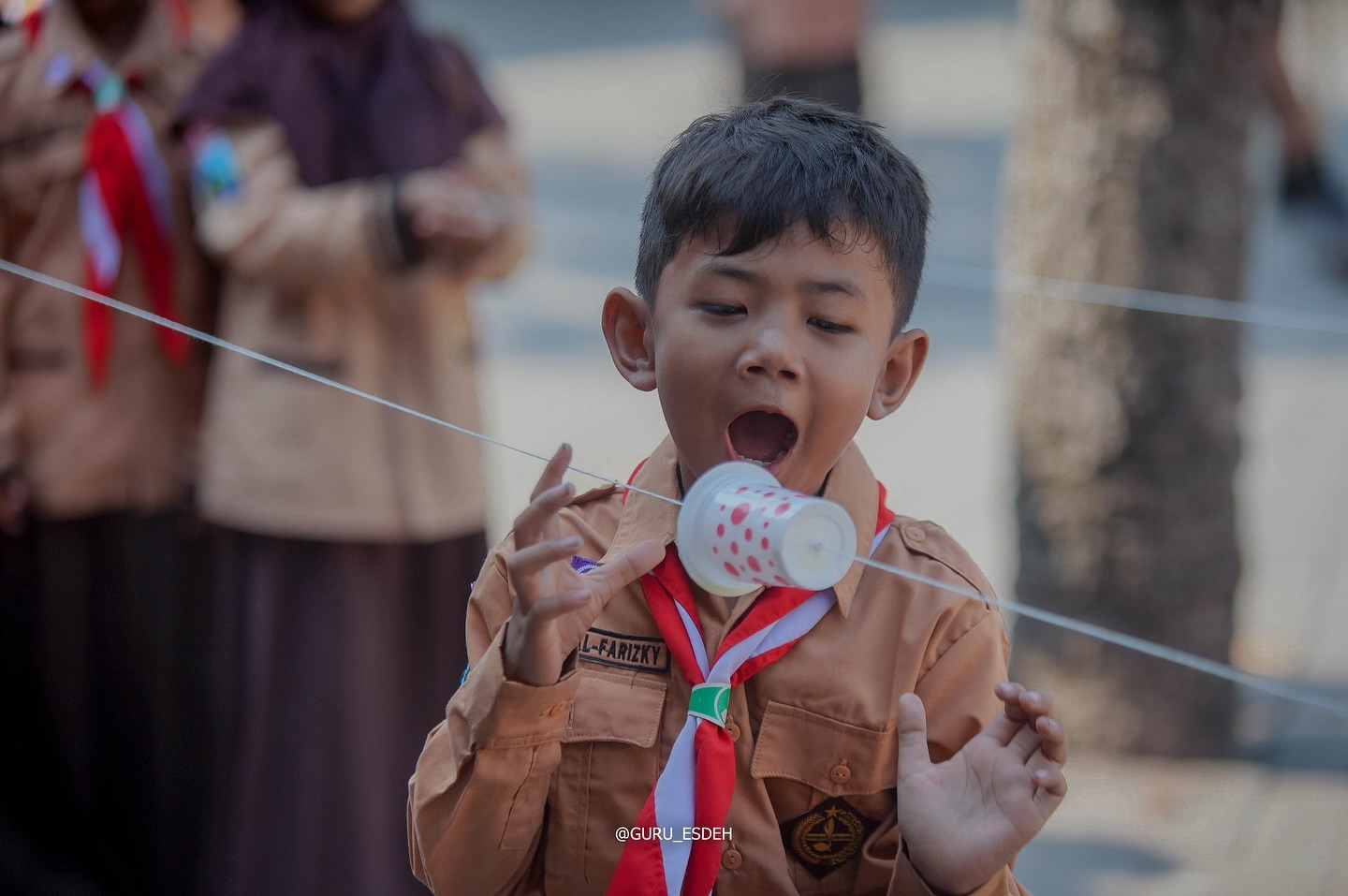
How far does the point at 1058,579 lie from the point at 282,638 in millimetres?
1891

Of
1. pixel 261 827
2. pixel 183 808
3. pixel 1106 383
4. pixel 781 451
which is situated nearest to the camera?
pixel 781 451

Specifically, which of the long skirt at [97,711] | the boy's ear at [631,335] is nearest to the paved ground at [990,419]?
the boy's ear at [631,335]

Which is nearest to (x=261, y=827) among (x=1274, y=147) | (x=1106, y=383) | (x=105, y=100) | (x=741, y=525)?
(x=105, y=100)

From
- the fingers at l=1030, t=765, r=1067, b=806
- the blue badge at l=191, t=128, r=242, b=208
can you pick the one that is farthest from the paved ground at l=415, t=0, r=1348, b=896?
the blue badge at l=191, t=128, r=242, b=208

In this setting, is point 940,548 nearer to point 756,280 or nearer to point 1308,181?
point 756,280

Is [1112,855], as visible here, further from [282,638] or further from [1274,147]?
[1274,147]

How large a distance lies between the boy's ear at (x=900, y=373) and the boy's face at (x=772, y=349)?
2.6 inches

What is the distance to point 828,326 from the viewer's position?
1425 millimetres

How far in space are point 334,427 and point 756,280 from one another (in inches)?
61.1

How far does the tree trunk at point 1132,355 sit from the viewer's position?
11.3ft

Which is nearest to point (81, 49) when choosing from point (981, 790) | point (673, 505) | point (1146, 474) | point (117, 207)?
point (117, 207)

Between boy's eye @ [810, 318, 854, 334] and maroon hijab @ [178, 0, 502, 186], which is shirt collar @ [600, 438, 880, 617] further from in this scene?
maroon hijab @ [178, 0, 502, 186]

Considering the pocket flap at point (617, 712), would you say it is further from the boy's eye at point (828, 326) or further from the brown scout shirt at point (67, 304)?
the brown scout shirt at point (67, 304)

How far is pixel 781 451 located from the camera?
145cm
